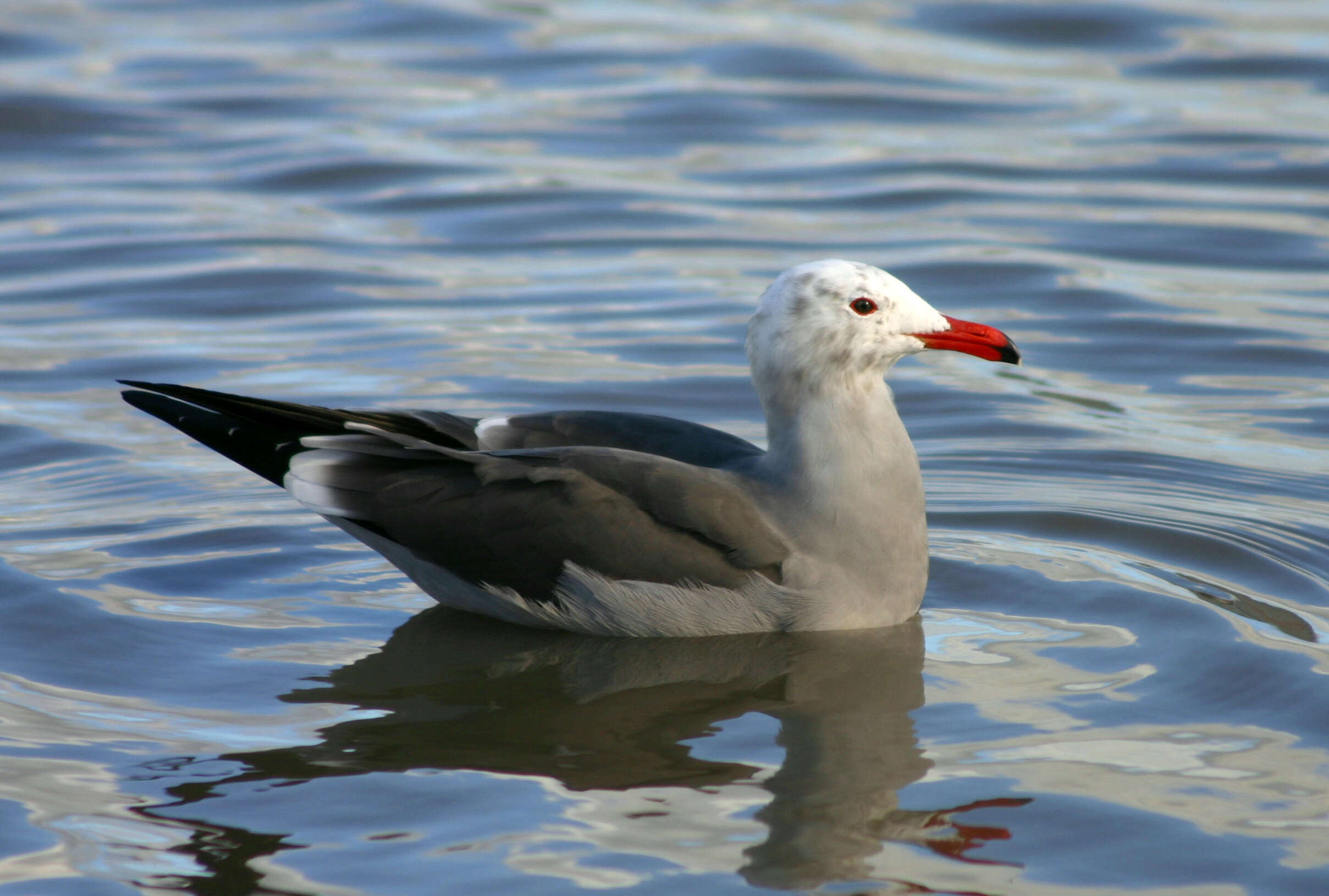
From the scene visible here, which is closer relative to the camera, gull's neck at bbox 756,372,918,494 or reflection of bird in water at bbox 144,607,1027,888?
reflection of bird in water at bbox 144,607,1027,888

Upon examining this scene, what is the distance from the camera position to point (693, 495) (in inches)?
209

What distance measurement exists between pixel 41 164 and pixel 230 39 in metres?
Answer: 4.21

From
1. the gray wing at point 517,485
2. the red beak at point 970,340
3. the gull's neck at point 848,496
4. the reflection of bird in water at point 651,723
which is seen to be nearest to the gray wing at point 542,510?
the gray wing at point 517,485

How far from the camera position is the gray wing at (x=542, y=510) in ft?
17.5

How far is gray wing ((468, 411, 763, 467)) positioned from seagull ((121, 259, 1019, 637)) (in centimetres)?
2

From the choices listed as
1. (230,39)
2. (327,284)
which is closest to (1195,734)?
(327,284)

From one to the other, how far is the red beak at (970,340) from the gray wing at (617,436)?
69 centimetres

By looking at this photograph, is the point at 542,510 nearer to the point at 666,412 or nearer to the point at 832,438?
the point at 832,438

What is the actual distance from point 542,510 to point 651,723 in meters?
0.81

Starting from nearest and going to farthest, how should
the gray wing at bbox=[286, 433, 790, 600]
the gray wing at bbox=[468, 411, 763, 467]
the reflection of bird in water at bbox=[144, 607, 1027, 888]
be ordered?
the reflection of bird in water at bbox=[144, 607, 1027, 888]
the gray wing at bbox=[286, 433, 790, 600]
the gray wing at bbox=[468, 411, 763, 467]

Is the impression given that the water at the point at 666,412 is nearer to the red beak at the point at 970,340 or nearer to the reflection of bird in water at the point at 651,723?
the reflection of bird in water at the point at 651,723

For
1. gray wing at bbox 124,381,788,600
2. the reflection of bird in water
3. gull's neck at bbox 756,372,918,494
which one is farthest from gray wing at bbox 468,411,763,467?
the reflection of bird in water

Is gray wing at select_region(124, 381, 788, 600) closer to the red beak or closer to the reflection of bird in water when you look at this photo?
the reflection of bird in water

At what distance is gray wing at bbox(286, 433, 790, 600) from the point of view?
5.32 metres
